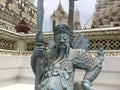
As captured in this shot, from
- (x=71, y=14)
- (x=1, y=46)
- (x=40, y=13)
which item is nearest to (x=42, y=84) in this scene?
(x=40, y=13)

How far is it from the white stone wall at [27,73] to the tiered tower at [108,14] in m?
2.66

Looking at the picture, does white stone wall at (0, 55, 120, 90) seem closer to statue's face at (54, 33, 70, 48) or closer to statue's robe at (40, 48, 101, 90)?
statue's robe at (40, 48, 101, 90)

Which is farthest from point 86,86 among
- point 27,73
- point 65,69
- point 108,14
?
point 108,14

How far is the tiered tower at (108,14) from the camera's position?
18.6ft

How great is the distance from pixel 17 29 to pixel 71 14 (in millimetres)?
2087

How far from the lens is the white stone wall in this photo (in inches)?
109

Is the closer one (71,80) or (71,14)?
(71,80)

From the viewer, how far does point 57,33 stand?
1.51m

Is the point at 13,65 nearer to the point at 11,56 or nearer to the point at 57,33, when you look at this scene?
the point at 11,56

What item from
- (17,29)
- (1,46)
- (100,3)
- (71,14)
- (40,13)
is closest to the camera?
(40,13)

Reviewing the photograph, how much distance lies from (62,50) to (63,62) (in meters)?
0.08

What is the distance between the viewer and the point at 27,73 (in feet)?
11.1

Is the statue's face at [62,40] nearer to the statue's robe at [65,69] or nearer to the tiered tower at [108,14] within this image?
the statue's robe at [65,69]

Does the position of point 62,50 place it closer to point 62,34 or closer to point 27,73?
point 62,34
